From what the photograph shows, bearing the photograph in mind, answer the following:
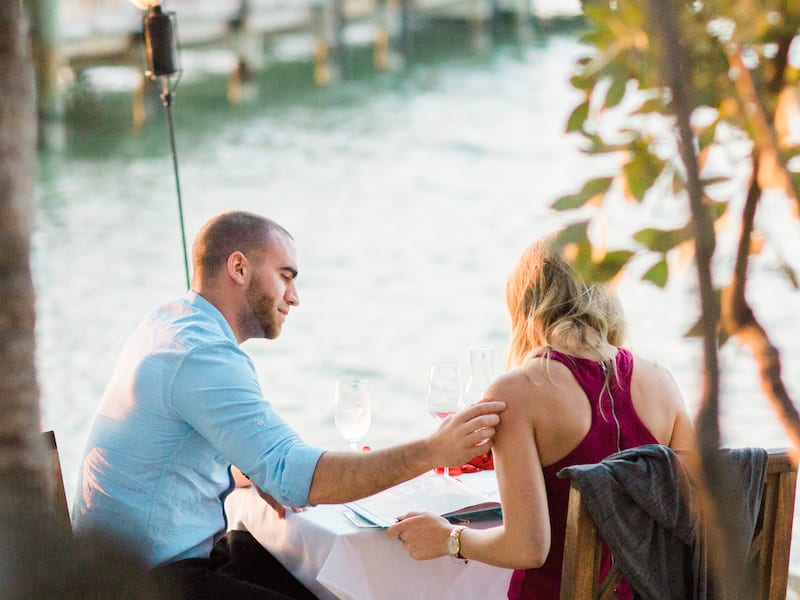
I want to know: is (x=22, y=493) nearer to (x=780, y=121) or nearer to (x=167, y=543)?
(x=780, y=121)

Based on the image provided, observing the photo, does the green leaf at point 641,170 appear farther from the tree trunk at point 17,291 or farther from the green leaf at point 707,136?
the tree trunk at point 17,291

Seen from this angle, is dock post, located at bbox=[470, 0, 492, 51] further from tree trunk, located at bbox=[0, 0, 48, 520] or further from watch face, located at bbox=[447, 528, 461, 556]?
tree trunk, located at bbox=[0, 0, 48, 520]

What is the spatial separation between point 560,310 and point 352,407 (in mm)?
574

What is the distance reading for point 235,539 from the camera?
2666 millimetres

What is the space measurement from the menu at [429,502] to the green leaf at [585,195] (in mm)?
1405

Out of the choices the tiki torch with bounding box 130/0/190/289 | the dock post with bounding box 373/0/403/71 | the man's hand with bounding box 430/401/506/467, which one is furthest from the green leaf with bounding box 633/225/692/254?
the dock post with bounding box 373/0/403/71

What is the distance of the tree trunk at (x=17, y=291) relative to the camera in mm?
1233

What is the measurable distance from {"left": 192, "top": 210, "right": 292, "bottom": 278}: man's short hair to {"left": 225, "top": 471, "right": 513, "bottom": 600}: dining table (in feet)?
1.86

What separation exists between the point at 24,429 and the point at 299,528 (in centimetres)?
120

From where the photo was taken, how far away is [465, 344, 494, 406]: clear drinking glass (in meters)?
2.80

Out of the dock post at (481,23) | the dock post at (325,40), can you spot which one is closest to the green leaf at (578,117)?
the dock post at (325,40)

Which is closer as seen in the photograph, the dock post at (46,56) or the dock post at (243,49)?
the dock post at (46,56)

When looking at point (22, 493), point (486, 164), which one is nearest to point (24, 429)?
point (22, 493)

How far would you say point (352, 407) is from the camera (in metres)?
2.65
